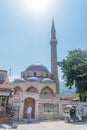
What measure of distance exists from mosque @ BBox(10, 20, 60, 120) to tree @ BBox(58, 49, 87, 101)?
11.3 ft

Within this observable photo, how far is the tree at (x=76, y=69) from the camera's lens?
24.8 meters

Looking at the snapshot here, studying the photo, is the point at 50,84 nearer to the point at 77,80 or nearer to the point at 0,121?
the point at 77,80

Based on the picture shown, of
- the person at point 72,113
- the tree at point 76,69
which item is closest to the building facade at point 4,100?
the person at point 72,113

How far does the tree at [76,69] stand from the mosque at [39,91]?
3430mm

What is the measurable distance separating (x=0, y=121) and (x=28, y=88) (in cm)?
2205

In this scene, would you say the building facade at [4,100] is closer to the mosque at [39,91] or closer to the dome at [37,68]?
the mosque at [39,91]

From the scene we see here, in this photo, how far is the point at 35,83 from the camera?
3644 centimetres

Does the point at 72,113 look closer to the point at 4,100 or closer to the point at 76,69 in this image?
the point at 4,100

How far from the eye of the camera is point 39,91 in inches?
1422

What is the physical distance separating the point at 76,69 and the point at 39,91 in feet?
43.3

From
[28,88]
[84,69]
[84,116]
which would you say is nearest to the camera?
[84,116]

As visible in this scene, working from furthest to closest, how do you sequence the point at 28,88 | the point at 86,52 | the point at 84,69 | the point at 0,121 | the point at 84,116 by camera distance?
the point at 28,88 → the point at 86,52 → the point at 84,69 → the point at 84,116 → the point at 0,121

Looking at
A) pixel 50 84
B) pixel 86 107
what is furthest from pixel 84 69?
pixel 50 84

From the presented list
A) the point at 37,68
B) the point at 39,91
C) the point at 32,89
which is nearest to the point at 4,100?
the point at 39,91
